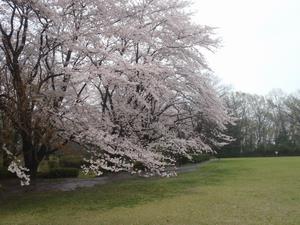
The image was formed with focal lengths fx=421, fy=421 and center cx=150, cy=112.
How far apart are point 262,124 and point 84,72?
58.9 metres

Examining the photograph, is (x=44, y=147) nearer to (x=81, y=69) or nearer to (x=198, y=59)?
(x=81, y=69)

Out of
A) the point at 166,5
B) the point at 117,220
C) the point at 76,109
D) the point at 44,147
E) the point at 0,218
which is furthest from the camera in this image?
the point at 166,5

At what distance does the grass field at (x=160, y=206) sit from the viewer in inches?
372

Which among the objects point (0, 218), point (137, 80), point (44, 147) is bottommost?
point (0, 218)

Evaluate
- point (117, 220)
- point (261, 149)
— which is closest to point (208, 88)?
point (117, 220)

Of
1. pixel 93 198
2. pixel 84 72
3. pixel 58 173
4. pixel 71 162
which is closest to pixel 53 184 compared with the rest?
pixel 58 173

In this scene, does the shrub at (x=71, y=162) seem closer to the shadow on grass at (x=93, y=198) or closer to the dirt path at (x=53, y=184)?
the dirt path at (x=53, y=184)

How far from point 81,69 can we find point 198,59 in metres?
8.80

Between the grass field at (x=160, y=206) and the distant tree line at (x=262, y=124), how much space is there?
43.3m

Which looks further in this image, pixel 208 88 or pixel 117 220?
pixel 208 88

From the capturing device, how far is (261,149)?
58.9 meters

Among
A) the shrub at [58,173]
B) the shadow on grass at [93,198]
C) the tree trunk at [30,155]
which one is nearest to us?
the shadow on grass at [93,198]

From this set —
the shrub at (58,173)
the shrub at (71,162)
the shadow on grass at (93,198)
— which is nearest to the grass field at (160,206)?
the shadow on grass at (93,198)

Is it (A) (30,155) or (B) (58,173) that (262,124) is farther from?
(A) (30,155)
